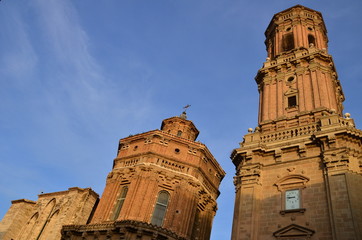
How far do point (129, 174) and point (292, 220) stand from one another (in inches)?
598

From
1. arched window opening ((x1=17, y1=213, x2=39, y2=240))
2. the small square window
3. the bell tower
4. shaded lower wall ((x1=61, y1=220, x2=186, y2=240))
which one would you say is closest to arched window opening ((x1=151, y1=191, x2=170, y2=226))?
shaded lower wall ((x1=61, y1=220, x2=186, y2=240))

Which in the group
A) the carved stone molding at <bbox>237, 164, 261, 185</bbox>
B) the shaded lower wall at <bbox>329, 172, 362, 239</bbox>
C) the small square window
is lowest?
the shaded lower wall at <bbox>329, 172, 362, 239</bbox>

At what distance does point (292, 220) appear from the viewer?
16094mm

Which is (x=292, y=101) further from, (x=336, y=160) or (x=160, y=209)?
(x=160, y=209)

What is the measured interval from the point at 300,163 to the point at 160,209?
12167 millimetres

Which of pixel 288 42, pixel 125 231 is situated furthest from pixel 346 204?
pixel 288 42

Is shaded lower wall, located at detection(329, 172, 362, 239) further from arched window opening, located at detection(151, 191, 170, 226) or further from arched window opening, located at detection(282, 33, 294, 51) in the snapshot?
arched window opening, located at detection(282, 33, 294, 51)

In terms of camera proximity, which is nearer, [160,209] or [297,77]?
[297,77]

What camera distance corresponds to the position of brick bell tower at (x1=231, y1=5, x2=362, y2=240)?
15.4m

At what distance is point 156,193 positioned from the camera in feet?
87.0

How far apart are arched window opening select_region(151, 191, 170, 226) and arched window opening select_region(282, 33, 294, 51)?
15.8m

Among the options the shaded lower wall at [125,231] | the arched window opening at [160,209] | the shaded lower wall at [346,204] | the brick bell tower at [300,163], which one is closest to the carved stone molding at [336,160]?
the brick bell tower at [300,163]

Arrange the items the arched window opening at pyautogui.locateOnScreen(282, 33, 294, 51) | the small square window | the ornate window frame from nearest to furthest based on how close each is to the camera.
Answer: the ornate window frame, the small square window, the arched window opening at pyautogui.locateOnScreen(282, 33, 294, 51)

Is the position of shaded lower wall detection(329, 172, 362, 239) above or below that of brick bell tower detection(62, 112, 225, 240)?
below
